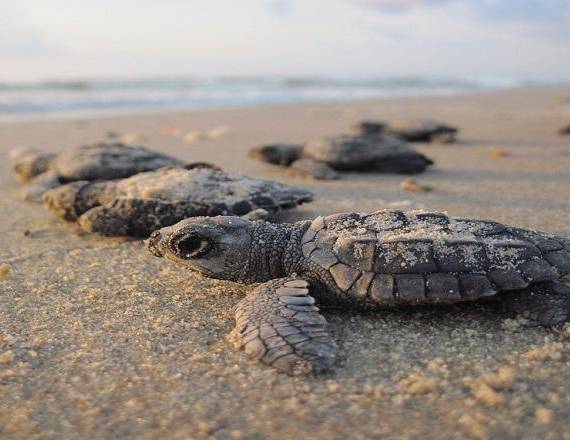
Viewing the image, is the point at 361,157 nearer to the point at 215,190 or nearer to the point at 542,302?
the point at 215,190

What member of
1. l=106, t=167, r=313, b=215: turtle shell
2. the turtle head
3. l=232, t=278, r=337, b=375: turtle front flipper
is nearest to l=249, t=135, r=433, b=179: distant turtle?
l=106, t=167, r=313, b=215: turtle shell

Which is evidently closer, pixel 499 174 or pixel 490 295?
pixel 490 295

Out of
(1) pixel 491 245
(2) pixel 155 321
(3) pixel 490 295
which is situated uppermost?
(1) pixel 491 245

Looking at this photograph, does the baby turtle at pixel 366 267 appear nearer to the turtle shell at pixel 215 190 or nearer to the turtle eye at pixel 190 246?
the turtle eye at pixel 190 246

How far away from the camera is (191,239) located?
305 centimetres

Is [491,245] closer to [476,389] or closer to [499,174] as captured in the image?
[476,389]

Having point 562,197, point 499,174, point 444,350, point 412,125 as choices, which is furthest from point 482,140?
point 444,350

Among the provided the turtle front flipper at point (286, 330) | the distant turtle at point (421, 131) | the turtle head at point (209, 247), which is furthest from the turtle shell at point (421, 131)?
the turtle front flipper at point (286, 330)

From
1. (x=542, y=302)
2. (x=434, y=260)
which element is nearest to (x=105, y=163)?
(x=434, y=260)

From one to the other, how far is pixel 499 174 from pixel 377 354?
513cm

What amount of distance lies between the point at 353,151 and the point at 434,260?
15.1 ft

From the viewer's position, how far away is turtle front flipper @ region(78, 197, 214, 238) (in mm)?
4383

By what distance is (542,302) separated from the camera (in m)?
2.79

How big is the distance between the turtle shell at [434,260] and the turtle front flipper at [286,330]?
0.23 metres
